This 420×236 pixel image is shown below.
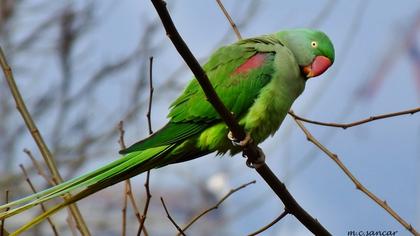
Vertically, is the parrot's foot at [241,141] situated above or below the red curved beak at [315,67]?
below

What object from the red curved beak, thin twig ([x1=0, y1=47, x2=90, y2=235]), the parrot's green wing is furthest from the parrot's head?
thin twig ([x1=0, y1=47, x2=90, y2=235])

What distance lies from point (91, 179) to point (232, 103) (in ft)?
2.66

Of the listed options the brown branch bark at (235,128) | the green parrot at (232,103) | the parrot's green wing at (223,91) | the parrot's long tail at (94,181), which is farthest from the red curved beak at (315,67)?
the parrot's long tail at (94,181)

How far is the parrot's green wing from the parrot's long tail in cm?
7

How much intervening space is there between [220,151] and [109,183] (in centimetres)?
65

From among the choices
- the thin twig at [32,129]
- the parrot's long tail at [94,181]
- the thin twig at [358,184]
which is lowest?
the thin twig at [358,184]

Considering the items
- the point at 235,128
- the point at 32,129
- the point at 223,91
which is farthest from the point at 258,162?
the point at 32,129

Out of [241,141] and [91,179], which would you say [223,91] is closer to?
[241,141]

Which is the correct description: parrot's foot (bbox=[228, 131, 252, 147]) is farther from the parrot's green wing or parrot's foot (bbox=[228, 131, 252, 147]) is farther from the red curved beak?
the red curved beak

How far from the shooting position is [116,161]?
117 inches

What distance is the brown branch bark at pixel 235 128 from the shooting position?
2129 millimetres

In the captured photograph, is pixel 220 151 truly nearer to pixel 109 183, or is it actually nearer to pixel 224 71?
pixel 224 71

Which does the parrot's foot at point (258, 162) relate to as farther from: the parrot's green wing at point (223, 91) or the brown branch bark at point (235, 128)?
the parrot's green wing at point (223, 91)

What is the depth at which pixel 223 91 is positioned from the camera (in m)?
3.29
